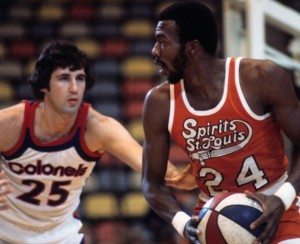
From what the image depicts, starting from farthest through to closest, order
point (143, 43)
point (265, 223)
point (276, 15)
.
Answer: point (143, 43)
point (276, 15)
point (265, 223)

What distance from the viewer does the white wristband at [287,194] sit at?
3684 millimetres

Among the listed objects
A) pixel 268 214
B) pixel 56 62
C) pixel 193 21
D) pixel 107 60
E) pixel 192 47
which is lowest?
pixel 107 60

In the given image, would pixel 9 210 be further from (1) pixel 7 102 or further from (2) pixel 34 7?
(2) pixel 34 7

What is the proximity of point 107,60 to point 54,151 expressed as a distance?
4.41m

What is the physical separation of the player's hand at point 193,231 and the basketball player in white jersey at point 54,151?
105 centimetres

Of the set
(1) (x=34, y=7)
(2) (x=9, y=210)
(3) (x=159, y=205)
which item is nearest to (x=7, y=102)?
(1) (x=34, y=7)

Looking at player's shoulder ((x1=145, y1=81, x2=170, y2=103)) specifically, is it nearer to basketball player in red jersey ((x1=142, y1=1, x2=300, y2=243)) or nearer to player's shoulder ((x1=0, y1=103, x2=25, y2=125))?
basketball player in red jersey ((x1=142, y1=1, x2=300, y2=243))

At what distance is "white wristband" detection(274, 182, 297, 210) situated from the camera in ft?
12.1

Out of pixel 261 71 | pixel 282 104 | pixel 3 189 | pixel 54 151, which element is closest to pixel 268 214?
pixel 282 104

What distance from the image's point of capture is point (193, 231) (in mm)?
3641

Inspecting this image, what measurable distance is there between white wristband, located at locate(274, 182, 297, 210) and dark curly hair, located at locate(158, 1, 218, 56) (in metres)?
0.64

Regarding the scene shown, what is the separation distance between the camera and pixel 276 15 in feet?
19.8

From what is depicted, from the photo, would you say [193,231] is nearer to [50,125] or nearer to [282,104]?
[282,104]

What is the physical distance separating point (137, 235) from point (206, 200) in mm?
3697
